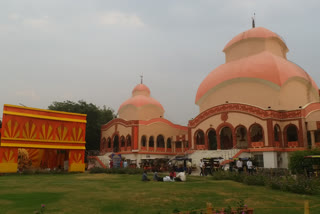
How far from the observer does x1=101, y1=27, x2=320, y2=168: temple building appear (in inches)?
1037

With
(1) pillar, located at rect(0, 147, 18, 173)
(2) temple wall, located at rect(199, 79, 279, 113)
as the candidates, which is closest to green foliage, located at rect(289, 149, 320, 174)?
(2) temple wall, located at rect(199, 79, 279, 113)

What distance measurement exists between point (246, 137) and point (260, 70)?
727 cm

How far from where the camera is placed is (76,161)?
27078 millimetres

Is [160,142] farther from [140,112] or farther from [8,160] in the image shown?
[8,160]

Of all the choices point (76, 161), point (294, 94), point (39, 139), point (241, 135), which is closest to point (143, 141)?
point (76, 161)

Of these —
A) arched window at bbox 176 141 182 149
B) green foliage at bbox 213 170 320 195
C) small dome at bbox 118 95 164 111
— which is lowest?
green foliage at bbox 213 170 320 195

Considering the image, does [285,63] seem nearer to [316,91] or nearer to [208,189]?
[316,91]

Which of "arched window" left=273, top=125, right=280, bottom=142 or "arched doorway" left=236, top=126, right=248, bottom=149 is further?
"arched doorway" left=236, top=126, right=248, bottom=149

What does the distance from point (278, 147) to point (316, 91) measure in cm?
1132

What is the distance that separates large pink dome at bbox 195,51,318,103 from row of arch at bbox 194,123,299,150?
4878 millimetres

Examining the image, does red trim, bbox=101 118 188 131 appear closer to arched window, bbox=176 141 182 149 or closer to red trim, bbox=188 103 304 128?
arched window, bbox=176 141 182 149

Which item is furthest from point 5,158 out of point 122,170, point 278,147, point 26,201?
point 278,147

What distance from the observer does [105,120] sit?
42.1 metres

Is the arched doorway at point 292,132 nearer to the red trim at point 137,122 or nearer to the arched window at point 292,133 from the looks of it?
the arched window at point 292,133
